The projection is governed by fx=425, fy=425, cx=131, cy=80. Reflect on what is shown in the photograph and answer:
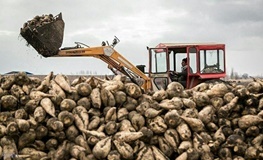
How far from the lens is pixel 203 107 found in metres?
7.61

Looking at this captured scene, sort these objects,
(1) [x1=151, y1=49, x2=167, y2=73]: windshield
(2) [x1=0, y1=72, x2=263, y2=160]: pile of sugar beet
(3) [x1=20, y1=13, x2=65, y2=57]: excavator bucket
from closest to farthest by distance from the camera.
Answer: (2) [x1=0, y1=72, x2=263, y2=160]: pile of sugar beet → (3) [x1=20, y1=13, x2=65, y2=57]: excavator bucket → (1) [x1=151, y1=49, x2=167, y2=73]: windshield

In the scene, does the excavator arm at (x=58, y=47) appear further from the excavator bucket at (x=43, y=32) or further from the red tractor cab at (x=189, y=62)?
the red tractor cab at (x=189, y=62)

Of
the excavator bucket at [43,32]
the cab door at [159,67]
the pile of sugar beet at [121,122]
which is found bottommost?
the pile of sugar beet at [121,122]

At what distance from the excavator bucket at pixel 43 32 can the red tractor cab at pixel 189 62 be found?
2.96 m

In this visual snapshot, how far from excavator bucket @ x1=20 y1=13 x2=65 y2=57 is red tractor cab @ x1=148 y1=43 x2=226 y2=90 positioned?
296 cm

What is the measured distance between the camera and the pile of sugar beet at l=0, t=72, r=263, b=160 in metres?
6.63

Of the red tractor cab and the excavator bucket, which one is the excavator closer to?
the red tractor cab

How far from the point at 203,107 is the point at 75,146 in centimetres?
243

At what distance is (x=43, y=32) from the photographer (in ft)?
36.6

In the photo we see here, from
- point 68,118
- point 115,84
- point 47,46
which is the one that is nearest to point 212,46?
point 47,46

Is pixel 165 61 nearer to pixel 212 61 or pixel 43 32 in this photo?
pixel 212 61

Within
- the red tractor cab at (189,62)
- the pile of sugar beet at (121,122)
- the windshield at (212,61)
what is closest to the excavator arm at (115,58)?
the red tractor cab at (189,62)

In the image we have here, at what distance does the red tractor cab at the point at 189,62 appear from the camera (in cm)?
1259

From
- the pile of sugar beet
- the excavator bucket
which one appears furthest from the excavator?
the pile of sugar beet
